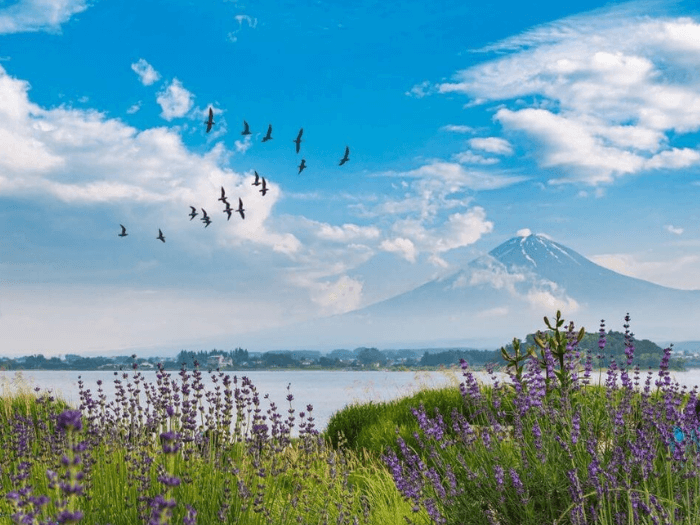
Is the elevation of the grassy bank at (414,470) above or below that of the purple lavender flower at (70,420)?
below

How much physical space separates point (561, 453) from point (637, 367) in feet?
6.04

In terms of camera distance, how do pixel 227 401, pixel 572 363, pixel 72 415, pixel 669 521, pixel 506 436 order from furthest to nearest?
pixel 572 363, pixel 506 436, pixel 227 401, pixel 669 521, pixel 72 415

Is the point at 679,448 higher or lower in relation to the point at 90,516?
higher

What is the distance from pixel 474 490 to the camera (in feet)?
18.0

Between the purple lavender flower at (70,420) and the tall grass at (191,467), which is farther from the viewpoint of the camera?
the tall grass at (191,467)

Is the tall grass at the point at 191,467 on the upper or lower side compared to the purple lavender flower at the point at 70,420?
lower

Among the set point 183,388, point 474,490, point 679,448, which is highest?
point 183,388

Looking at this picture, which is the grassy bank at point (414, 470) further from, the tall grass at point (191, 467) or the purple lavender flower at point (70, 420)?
the purple lavender flower at point (70, 420)

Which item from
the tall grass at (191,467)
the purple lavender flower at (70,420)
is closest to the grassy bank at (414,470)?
the tall grass at (191,467)

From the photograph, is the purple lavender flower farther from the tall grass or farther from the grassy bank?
the grassy bank

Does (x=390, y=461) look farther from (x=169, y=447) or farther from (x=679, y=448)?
(x=169, y=447)

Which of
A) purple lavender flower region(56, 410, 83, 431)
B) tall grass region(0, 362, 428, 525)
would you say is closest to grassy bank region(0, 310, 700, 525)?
tall grass region(0, 362, 428, 525)

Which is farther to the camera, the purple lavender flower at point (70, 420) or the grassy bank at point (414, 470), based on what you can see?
the grassy bank at point (414, 470)

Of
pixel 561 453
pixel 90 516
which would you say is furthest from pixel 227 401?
pixel 561 453
